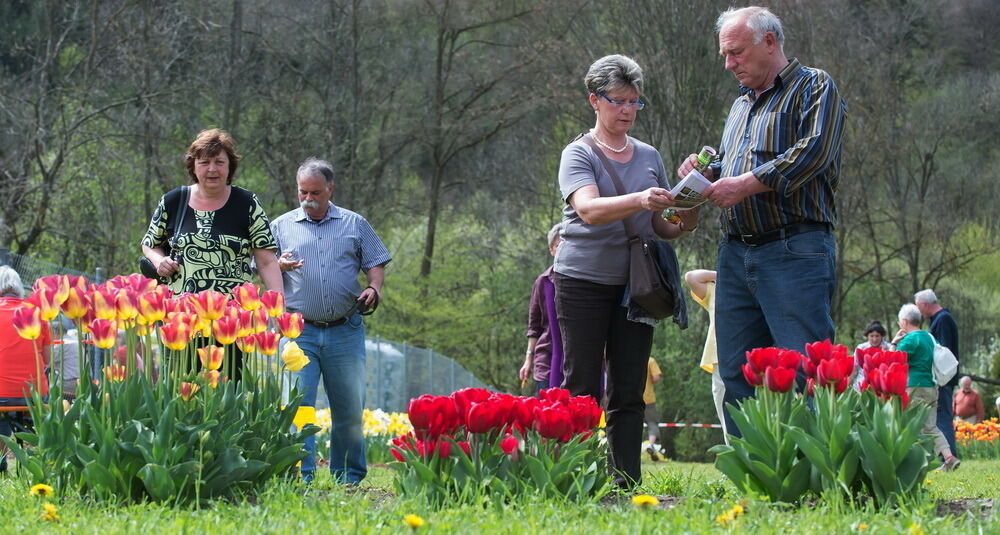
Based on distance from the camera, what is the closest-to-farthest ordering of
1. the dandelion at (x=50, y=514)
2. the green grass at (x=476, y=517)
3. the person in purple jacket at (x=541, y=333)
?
the green grass at (x=476, y=517) → the dandelion at (x=50, y=514) → the person in purple jacket at (x=541, y=333)

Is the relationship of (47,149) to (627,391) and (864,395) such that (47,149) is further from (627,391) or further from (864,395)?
(864,395)

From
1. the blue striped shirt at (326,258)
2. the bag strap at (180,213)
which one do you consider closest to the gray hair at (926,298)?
the blue striped shirt at (326,258)

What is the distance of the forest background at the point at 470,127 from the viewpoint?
19234 mm

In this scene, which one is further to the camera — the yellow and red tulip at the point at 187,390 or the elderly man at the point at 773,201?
the elderly man at the point at 773,201

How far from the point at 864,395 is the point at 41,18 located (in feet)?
70.7

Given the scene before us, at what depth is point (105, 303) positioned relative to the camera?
4.07 metres

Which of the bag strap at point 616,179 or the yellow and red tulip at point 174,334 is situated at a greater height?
the bag strap at point 616,179

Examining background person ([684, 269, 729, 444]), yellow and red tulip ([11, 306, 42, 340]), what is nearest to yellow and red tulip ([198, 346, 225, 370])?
yellow and red tulip ([11, 306, 42, 340])

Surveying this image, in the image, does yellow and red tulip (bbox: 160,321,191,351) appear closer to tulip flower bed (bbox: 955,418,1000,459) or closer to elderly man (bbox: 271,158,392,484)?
elderly man (bbox: 271,158,392,484)

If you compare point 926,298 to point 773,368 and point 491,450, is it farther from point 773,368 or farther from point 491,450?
point 491,450

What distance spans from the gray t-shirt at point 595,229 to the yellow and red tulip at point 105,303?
186 centimetres

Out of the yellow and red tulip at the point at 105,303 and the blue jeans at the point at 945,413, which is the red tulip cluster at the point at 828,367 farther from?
the blue jeans at the point at 945,413

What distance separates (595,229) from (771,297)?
2.86 feet

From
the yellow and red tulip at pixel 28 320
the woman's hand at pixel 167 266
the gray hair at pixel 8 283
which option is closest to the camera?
the yellow and red tulip at pixel 28 320
